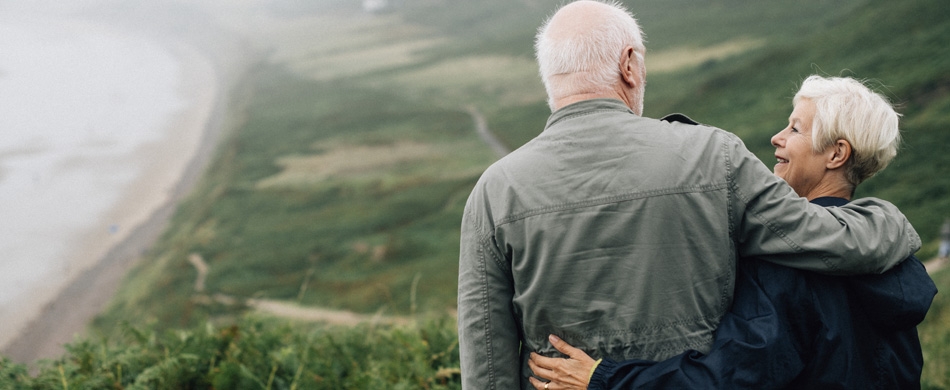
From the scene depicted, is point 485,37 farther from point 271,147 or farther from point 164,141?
point 164,141

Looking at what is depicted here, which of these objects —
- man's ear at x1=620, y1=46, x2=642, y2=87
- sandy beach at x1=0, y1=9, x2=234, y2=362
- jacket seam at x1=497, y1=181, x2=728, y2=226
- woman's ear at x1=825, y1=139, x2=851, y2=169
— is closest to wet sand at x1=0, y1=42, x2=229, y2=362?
sandy beach at x1=0, y1=9, x2=234, y2=362

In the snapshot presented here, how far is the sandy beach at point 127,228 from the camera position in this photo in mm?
13578

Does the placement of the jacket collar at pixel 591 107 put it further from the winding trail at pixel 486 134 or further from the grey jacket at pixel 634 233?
the winding trail at pixel 486 134

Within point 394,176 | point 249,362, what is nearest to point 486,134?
point 394,176

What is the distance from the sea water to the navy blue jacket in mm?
14603

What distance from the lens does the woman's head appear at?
2.05 m

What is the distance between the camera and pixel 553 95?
6.28 ft

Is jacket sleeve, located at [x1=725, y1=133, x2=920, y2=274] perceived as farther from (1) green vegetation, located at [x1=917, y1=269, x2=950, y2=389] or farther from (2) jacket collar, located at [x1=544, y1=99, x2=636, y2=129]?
(1) green vegetation, located at [x1=917, y1=269, x2=950, y2=389]

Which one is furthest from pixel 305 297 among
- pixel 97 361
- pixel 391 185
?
pixel 97 361

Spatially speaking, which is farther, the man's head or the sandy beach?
the sandy beach

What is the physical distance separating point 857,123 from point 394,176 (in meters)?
21.0

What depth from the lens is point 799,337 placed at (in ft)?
5.98

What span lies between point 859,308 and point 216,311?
50.8 feet

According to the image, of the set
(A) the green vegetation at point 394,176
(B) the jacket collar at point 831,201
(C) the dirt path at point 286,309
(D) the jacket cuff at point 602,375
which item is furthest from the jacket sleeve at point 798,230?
(C) the dirt path at point 286,309
